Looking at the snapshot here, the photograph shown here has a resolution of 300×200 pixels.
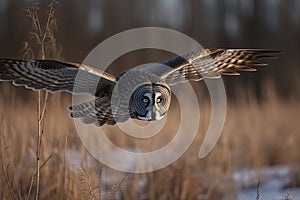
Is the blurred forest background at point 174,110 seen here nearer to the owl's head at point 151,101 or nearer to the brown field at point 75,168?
the brown field at point 75,168

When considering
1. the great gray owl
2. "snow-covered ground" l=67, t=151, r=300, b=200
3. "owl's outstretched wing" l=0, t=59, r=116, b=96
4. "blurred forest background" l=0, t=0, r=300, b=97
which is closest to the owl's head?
the great gray owl

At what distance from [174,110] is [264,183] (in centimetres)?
278

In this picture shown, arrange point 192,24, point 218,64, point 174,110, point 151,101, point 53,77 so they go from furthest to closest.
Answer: point 192,24 < point 174,110 < point 218,64 < point 53,77 < point 151,101

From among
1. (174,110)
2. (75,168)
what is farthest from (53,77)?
(174,110)

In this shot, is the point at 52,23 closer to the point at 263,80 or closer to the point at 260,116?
the point at 260,116

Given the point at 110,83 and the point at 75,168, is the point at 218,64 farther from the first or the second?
the point at 75,168

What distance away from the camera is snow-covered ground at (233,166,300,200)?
4.71m

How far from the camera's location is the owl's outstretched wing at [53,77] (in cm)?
338

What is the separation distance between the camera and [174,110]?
790 cm

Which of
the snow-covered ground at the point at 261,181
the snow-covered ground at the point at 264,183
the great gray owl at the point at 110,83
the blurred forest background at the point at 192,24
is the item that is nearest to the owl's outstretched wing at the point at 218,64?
the great gray owl at the point at 110,83

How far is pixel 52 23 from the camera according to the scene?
2.98m

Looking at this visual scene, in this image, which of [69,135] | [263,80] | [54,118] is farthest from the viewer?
[263,80]

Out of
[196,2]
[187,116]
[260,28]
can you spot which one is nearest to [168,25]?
[260,28]

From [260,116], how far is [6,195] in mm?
4282
